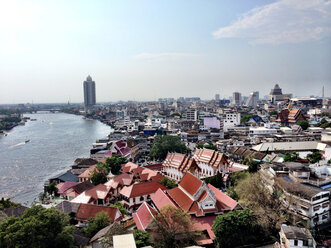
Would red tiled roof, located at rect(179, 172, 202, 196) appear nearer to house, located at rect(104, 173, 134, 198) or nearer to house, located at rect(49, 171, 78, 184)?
house, located at rect(104, 173, 134, 198)

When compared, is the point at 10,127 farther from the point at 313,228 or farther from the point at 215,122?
the point at 313,228

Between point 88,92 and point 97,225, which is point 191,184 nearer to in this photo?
point 97,225

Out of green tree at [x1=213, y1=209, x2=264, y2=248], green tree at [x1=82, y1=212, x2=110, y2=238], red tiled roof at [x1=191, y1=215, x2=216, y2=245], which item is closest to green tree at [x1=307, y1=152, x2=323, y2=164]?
red tiled roof at [x1=191, y1=215, x2=216, y2=245]

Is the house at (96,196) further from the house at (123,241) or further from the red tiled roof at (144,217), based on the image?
the house at (123,241)

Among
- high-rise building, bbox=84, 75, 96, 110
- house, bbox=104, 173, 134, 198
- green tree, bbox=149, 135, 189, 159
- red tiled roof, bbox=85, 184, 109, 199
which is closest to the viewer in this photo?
red tiled roof, bbox=85, 184, 109, 199

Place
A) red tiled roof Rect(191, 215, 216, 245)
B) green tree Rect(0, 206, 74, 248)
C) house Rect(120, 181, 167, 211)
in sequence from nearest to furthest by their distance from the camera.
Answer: green tree Rect(0, 206, 74, 248), red tiled roof Rect(191, 215, 216, 245), house Rect(120, 181, 167, 211)

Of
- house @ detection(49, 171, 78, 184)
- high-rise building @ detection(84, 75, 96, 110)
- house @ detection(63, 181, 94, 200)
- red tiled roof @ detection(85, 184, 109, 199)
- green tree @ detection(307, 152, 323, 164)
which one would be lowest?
house @ detection(49, 171, 78, 184)
